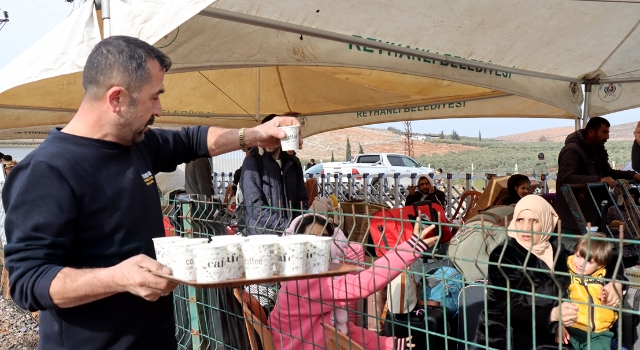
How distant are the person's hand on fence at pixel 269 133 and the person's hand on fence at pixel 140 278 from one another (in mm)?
887

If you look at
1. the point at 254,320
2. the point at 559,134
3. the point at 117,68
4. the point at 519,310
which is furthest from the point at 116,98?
the point at 559,134

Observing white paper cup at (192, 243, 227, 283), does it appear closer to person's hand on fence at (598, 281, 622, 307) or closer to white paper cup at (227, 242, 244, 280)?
white paper cup at (227, 242, 244, 280)

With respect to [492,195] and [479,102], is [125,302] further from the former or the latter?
[479,102]

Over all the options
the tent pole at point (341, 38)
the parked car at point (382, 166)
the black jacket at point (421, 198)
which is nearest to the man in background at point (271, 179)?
the tent pole at point (341, 38)

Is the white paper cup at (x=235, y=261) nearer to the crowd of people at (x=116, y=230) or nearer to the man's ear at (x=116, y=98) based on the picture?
the crowd of people at (x=116, y=230)

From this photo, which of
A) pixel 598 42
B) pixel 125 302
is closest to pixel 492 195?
pixel 598 42

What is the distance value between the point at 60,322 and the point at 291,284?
123 centimetres

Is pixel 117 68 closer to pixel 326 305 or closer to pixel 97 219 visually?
pixel 97 219

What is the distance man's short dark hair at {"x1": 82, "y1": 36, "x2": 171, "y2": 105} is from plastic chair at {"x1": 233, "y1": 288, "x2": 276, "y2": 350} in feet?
4.45

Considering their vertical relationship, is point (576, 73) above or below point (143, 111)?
above

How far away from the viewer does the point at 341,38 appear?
14.7 feet

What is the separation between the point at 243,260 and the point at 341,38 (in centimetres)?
303

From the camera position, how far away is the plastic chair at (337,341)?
7.51 ft

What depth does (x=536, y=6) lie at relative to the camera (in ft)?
14.8
